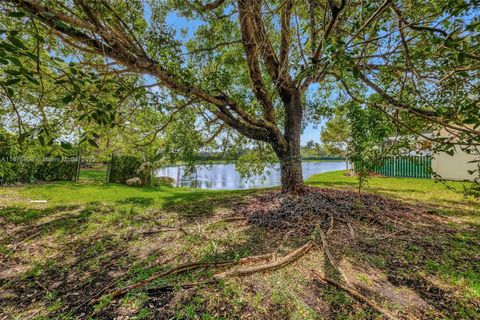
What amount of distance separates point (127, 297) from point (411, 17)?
4834 millimetres

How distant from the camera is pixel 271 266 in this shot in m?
2.22

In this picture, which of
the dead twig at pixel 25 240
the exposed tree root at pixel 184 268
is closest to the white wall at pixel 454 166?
the exposed tree root at pixel 184 268

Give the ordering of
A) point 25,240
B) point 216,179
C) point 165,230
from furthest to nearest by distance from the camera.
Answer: point 216,179 < point 165,230 < point 25,240

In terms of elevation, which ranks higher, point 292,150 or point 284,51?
point 284,51

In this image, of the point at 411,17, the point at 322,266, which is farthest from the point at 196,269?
the point at 411,17

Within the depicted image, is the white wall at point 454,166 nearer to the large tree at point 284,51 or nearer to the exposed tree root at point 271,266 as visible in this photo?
the large tree at point 284,51

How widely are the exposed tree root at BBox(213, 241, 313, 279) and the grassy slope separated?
0.07m

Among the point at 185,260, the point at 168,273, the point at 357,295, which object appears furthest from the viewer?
the point at 185,260

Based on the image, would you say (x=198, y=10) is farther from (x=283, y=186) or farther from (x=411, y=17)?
(x=283, y=186)

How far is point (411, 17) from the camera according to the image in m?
3.15

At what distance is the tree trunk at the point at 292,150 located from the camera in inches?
192

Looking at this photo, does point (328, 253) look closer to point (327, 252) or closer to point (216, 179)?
point (327, 252)

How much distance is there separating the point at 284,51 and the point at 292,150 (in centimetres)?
207

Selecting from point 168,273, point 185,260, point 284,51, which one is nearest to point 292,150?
point 284,51
